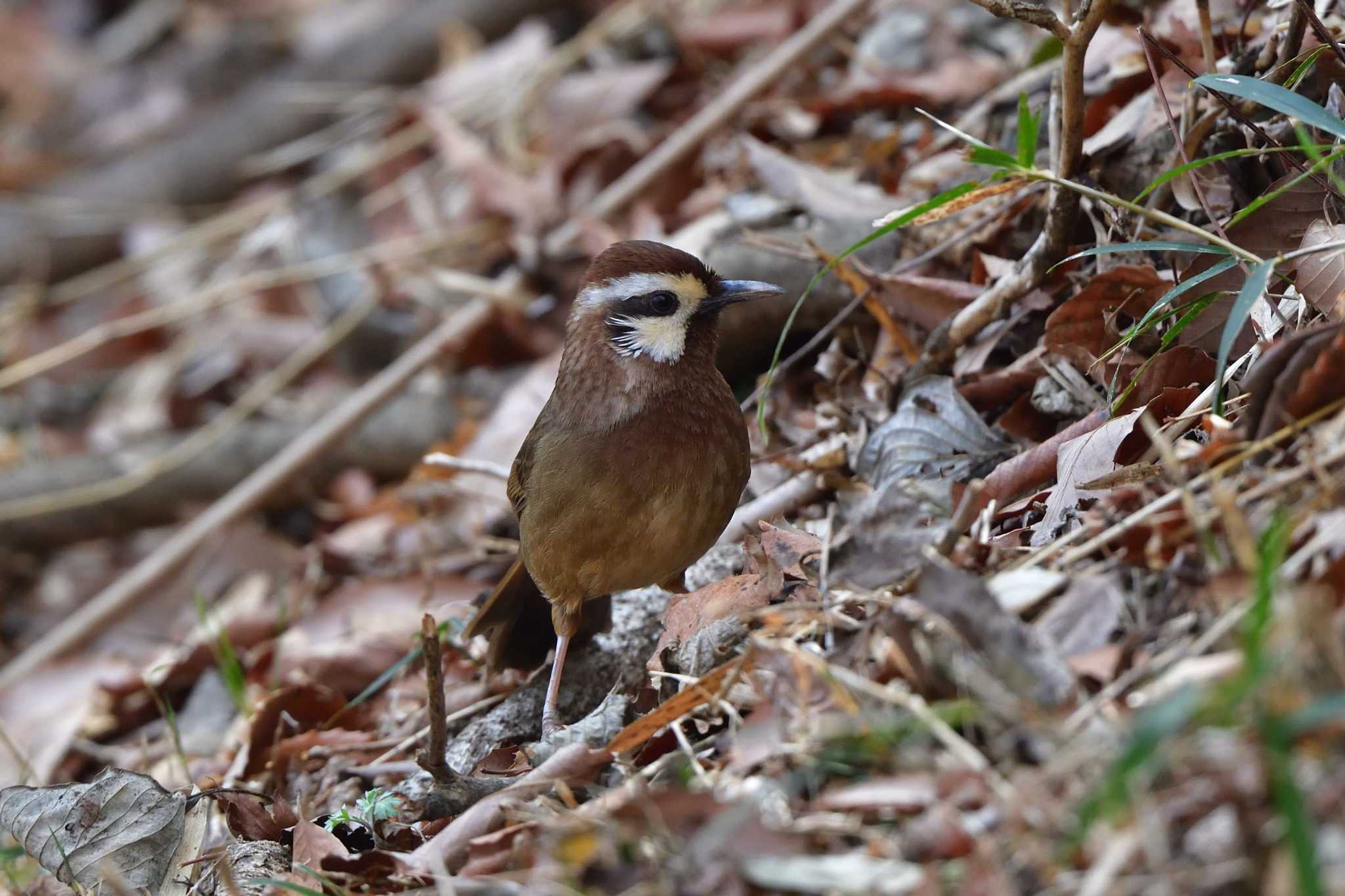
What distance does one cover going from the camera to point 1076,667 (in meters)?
2.51

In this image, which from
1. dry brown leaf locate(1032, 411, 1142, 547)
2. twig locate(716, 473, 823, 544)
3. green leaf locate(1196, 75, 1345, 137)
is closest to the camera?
green leaf locate(1196, 75, 1345, 137)

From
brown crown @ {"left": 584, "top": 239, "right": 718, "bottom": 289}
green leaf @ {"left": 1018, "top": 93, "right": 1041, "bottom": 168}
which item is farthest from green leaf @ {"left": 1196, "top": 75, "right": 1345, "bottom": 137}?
brown crown @ {"left": 584, "top": 239, "right": 718, "bottom": 289}

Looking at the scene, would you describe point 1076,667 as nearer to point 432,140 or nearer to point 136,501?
point 136,501

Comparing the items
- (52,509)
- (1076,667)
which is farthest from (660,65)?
(1076,667)

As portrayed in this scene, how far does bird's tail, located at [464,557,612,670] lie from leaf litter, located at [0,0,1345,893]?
0.08 meters

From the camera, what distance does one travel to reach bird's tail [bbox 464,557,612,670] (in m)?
4.48

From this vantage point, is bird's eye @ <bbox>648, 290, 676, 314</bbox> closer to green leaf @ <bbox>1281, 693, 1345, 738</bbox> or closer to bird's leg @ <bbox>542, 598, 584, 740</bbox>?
bird's leg @ <bbox>542, 598, 584, 740</bbox>

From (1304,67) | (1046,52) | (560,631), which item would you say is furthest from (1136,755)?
(1046,52)

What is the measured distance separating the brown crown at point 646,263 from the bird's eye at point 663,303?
65 millimetres

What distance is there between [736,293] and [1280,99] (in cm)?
158

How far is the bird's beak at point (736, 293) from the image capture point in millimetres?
4082

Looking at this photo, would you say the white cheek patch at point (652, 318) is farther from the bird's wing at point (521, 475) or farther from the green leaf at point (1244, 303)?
the green leaf at point (1244, 303)

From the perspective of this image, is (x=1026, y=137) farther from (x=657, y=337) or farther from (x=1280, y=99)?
(x=657, y=337)

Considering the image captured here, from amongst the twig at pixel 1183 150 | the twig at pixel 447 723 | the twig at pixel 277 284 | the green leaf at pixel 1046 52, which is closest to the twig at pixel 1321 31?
the twig at pixel 1183 150
